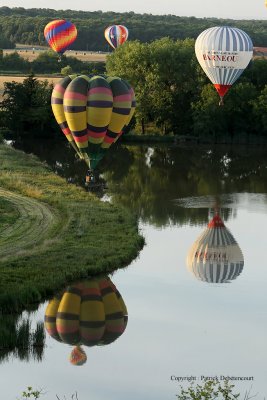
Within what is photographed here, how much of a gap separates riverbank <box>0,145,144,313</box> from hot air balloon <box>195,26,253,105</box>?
383 inches

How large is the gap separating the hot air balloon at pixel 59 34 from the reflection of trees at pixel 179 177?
74.3 feet

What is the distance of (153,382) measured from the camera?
53.3 feet

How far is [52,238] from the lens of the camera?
24531 millimetres

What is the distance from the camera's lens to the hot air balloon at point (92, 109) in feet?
100

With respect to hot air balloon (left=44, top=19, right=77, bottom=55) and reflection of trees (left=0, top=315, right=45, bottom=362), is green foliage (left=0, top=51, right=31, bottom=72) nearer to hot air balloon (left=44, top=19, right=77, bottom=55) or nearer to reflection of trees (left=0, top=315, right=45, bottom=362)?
hot air balloon (left=44, top=19, right=77, bottom=55)

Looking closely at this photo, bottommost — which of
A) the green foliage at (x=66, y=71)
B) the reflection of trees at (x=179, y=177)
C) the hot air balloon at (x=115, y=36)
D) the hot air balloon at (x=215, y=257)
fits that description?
the hot air balloon at (x=215, y=257)

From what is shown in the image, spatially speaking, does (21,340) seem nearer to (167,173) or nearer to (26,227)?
(26,227)

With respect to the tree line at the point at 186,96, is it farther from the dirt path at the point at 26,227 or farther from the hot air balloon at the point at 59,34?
the dirt path at the point at 26,227

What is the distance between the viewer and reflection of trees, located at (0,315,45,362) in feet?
56.9

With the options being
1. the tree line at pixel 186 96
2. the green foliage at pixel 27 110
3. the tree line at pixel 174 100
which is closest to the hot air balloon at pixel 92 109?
→ the green foliage at pixel 27 110

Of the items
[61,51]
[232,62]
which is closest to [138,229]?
[232,62]

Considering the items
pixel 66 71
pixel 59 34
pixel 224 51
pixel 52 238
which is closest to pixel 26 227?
pixel 52 238

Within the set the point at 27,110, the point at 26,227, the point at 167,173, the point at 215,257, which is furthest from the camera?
the point at 27,110

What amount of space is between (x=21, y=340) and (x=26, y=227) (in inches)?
308
